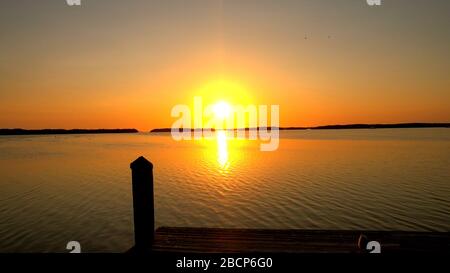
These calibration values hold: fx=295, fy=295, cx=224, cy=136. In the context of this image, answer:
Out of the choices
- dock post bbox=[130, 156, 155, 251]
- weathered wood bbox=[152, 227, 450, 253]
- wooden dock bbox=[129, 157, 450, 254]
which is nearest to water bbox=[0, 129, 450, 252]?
weathered wood bbox=[152, 227, 450, 253]

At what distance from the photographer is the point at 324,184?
20859mm

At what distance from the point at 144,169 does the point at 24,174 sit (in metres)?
28.2

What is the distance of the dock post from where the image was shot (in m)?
6.11

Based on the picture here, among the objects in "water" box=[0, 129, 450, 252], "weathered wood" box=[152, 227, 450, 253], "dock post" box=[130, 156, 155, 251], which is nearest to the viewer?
"dock post" box=[130, 156, 155, 251]

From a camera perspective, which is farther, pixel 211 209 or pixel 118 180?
pixel 118 180

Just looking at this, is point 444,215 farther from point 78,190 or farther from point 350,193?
point 78,190

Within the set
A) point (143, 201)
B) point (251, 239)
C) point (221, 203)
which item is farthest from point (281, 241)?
point (221, 203)

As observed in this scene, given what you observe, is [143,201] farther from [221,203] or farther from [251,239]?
[221,203]

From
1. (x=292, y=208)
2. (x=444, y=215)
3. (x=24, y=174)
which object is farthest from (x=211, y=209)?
(x=24, y=174)

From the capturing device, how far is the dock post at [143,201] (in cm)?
611

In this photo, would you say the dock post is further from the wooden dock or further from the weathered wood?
the weathered wood

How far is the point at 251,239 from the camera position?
25.0 feet

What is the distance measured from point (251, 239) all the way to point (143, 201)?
3.05m

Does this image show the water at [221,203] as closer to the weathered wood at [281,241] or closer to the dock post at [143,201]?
the weathered wood at [281,241]
